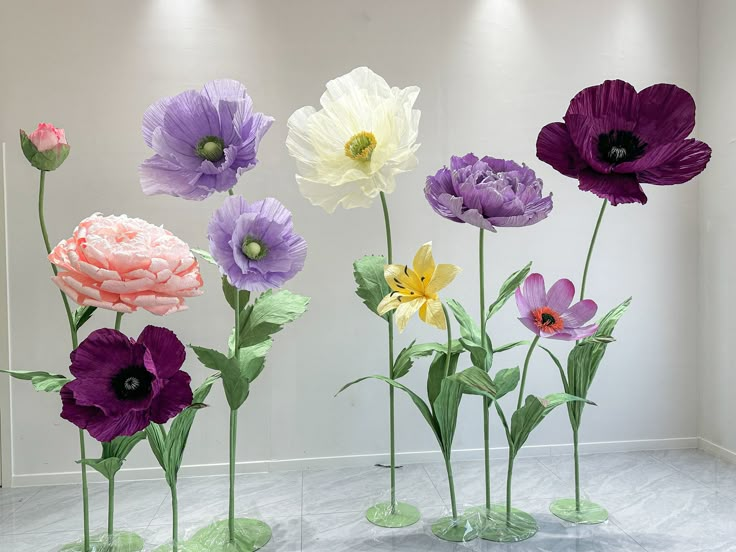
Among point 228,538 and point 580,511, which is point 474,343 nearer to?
point 580,511

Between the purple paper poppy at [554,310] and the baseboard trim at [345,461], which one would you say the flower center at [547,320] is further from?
the baseboard trim at [345,461]

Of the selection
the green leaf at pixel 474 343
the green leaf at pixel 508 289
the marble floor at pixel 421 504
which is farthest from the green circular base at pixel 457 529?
the green leaf at pixel 508 289

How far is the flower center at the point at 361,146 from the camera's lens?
4.31 feet

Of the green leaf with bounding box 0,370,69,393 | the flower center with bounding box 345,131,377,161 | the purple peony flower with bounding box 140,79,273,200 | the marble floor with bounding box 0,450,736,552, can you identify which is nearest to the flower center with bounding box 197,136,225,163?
the purple peony flower with bounding box 140,79,273,200

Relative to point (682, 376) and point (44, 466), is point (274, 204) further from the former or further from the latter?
point (682, 376)

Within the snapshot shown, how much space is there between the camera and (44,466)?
203 cm

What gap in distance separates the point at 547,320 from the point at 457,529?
0.60m

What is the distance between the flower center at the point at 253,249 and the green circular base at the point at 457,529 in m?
0.87

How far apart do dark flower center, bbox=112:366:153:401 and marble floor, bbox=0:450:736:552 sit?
604 mm

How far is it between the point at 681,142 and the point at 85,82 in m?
1.82

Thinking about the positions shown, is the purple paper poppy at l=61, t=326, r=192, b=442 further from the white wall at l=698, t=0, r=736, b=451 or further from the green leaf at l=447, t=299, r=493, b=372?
the white wall at l=698, t=0, r=736, b=451

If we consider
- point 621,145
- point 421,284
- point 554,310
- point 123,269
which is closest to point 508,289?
point 554,310

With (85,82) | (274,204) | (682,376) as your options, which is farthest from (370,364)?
(85,82)

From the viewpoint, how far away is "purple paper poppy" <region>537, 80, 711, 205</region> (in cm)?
131
